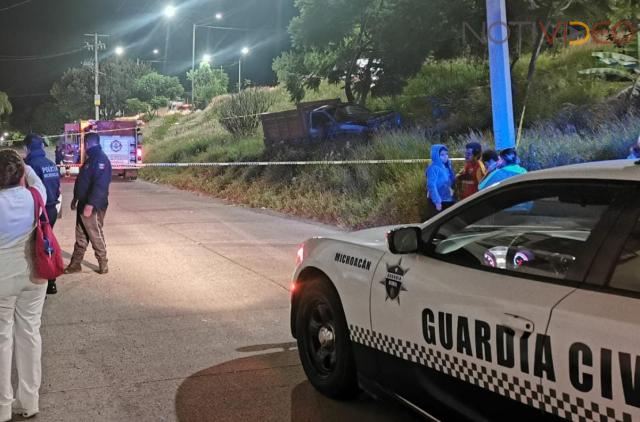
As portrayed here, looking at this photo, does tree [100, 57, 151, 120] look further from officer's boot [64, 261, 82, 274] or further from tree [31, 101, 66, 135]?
officer's boot [64, 261, 82, 274]

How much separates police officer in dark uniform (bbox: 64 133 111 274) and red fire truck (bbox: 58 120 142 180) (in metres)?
20.1

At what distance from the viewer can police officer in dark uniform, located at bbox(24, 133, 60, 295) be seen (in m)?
6.98

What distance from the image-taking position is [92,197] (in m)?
8.05

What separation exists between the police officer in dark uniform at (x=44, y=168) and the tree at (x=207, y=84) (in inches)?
2017

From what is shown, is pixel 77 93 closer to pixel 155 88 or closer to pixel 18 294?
pixel 155 88

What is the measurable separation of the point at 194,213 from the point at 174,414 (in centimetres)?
1149

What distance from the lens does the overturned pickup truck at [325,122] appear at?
58.1 ft

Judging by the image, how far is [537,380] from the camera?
8.32 ft

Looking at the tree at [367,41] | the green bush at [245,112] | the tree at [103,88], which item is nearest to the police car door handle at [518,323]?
the tree at [367,41]

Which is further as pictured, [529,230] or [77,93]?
[77,93]

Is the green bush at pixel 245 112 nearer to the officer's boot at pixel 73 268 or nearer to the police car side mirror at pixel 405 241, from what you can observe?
the officer's boot at pixel 73 268

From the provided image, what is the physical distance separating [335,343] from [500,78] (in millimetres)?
5807

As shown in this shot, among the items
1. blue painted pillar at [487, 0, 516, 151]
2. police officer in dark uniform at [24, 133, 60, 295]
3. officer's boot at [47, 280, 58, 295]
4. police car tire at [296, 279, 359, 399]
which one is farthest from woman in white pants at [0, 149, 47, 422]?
blue painted pillar at [487, 0, 516, 151]

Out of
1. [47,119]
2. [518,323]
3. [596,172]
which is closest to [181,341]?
[518,323]
